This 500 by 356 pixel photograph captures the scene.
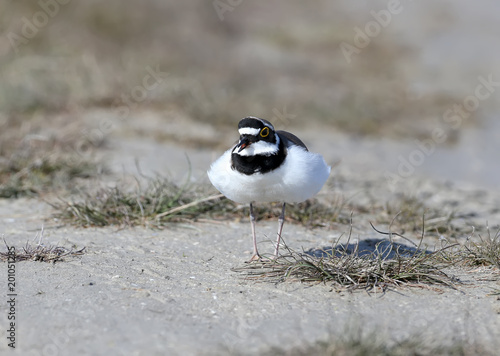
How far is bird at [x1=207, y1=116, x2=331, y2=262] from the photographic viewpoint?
3852 millimetres

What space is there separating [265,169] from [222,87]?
615cm

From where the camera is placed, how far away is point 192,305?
11.6 feet

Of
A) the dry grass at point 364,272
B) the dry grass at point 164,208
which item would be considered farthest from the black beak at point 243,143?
the dry grass at point 164,208

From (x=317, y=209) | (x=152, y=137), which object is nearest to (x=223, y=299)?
(x=317, y=209)

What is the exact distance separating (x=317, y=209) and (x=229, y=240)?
881mm

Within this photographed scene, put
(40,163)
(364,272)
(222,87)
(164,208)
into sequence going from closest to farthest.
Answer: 1. (364,272)
2. (164,208)
3. (40,163)
4. (222,87)

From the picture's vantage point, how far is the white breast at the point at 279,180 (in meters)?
3.88

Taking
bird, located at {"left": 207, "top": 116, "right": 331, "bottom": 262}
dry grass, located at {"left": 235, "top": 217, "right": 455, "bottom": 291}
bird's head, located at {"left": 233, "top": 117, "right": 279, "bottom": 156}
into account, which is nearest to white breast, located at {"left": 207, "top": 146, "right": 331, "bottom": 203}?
bird, located at {"left": 207, "top": 116, "right": 331, "bottom": 262}

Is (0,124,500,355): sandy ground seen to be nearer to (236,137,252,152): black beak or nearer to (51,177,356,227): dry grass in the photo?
(51,177,356,227): dry grass

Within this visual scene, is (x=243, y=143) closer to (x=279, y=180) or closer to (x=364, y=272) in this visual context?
(x=279, y=180)

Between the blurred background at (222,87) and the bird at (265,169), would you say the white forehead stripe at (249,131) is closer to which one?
the bird at (265,169)

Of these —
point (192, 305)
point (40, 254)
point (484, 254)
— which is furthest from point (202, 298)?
point (484, 254)

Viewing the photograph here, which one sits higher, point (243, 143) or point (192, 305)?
point (243, 143)

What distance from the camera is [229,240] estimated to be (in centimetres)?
486
